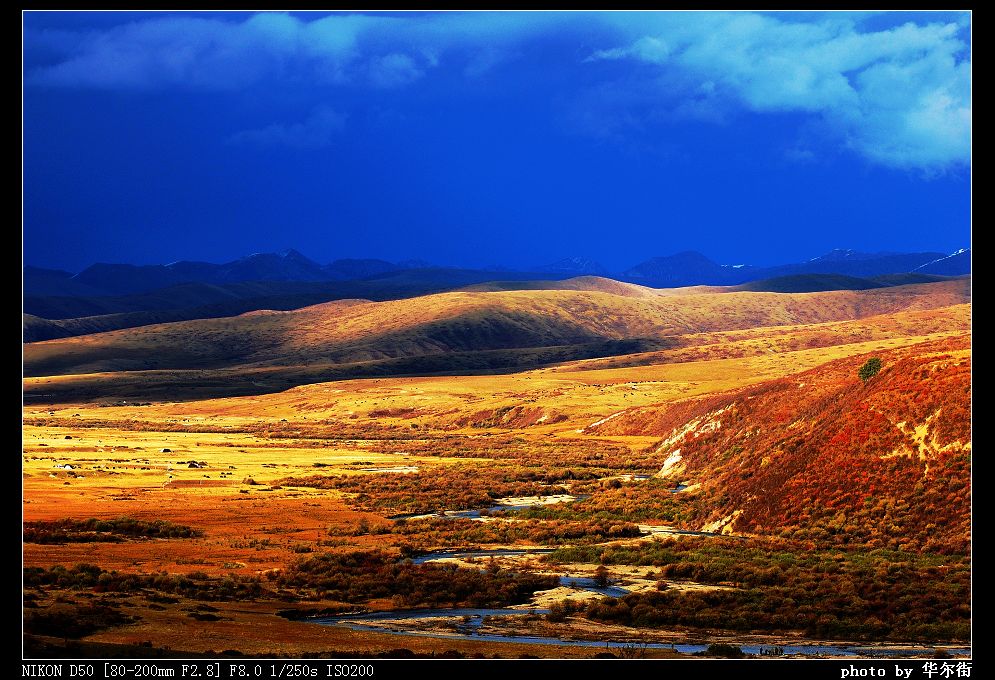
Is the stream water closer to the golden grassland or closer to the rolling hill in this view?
the golden grassland

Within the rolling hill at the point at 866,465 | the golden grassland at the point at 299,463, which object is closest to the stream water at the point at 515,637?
the golden grassland at the point at 299,463

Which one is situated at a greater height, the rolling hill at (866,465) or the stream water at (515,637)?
the rolling hill at (866,465)

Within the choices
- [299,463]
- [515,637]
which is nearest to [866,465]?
[515,637]

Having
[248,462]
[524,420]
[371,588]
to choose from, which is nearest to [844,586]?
[371,588]

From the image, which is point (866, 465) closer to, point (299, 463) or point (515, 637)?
point (515, 637)

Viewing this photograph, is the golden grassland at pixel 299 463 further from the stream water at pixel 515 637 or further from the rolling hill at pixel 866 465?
the rolling hill at pixel 866 465

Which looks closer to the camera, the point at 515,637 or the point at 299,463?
the point at 515,637

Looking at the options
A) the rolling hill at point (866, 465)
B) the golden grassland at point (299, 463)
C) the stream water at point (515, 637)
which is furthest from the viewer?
the rolling hill at point (866, 465)

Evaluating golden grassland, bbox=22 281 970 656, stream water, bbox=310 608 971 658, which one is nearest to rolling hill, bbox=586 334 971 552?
golden grassland, bbox=22 281 970 656

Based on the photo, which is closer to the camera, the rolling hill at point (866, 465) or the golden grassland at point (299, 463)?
the golden grassland at point (299, 463)

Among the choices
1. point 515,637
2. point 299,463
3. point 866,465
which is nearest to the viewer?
point 515,637
